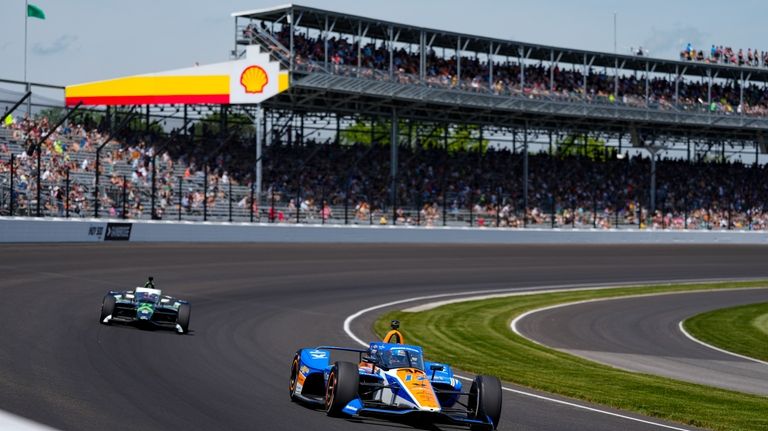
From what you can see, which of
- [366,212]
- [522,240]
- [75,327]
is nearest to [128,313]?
[75,327]

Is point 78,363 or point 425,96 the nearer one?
point 78,363

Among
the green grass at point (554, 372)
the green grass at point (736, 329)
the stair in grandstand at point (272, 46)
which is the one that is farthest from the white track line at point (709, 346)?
the stair in grandstand at point (272, 46)

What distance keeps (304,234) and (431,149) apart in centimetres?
1878

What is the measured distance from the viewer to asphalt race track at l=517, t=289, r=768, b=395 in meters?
19.2

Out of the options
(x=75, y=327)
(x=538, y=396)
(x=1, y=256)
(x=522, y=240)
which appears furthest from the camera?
(x=522, y=240)

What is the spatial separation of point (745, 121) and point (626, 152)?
8017 millimetres

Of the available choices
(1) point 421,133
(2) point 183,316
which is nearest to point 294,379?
(2) point 183,316

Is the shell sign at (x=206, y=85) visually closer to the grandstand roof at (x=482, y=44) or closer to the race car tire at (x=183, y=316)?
the grandstand roof at (x=482, y=44)

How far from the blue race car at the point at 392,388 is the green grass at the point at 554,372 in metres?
2.84

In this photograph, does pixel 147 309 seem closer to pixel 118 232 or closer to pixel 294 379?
pixel 294 379

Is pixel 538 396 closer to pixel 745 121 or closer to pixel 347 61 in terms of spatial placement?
pixel 347 61

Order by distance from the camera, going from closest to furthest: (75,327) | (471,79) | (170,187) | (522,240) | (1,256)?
(75,327), (1,256), (170,187), (522,240), (471,79)

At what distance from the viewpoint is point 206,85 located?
52781 millimetres

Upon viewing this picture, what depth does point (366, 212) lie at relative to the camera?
51625mm
